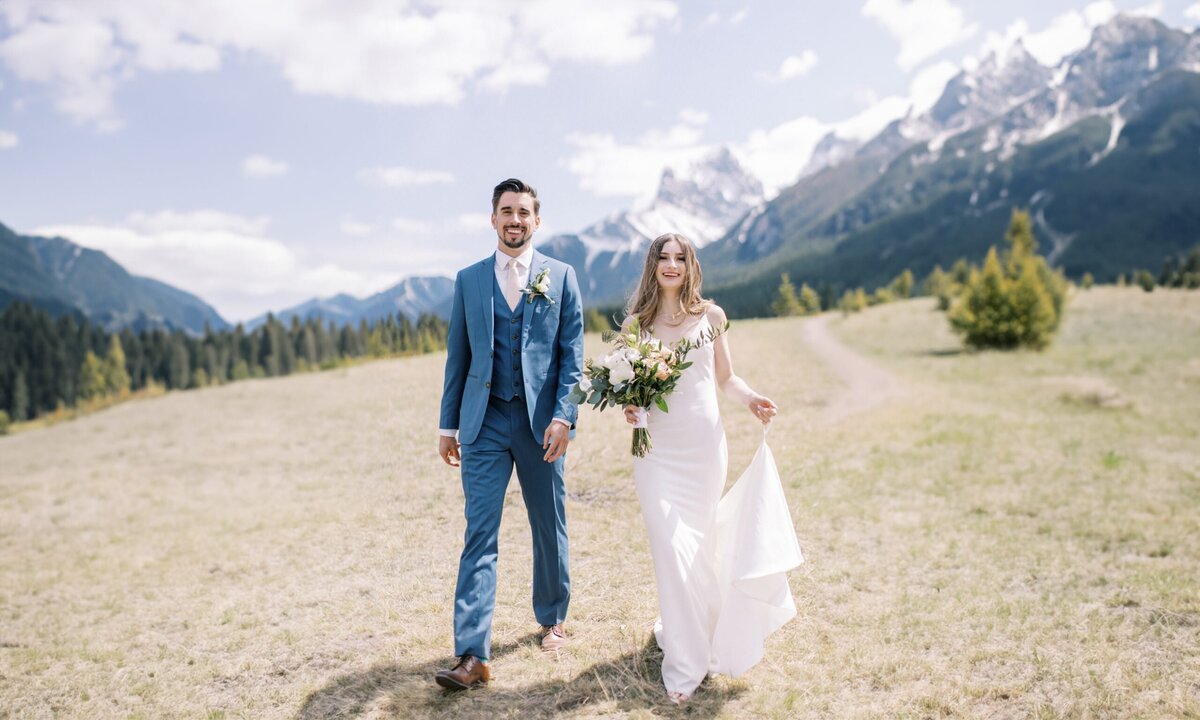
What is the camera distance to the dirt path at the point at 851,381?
1972cm

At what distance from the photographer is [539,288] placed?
4977 mm

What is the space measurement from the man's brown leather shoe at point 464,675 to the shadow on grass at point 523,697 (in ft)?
0.31

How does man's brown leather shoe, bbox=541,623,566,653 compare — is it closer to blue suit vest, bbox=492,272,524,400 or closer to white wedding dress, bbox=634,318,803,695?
white wedding dress, bbox=634,318,803,695

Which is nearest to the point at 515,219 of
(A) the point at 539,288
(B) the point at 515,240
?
(B) the point at 515,240

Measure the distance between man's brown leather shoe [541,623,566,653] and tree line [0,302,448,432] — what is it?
90.8 meters

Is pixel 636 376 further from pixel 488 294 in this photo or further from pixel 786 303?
pixel 786 303

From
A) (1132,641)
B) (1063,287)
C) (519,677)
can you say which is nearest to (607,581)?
(519,677)

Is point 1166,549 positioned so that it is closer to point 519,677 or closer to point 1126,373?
point 519,677

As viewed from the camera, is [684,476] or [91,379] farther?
[91,379]

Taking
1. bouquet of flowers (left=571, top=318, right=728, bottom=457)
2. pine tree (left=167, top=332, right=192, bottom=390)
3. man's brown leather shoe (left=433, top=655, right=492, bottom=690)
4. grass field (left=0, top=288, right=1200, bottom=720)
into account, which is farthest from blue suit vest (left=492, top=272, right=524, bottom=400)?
pine tree (left=167, top=332, right=192, bottom=390)

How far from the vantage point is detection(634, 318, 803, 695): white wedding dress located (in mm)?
4750

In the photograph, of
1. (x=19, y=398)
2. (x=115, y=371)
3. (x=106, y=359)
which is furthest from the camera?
(x=106, y=359)

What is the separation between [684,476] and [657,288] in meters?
1.42

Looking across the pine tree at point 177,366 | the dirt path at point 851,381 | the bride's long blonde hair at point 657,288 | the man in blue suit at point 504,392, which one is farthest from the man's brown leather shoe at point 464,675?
the pine tree at point 177,366
